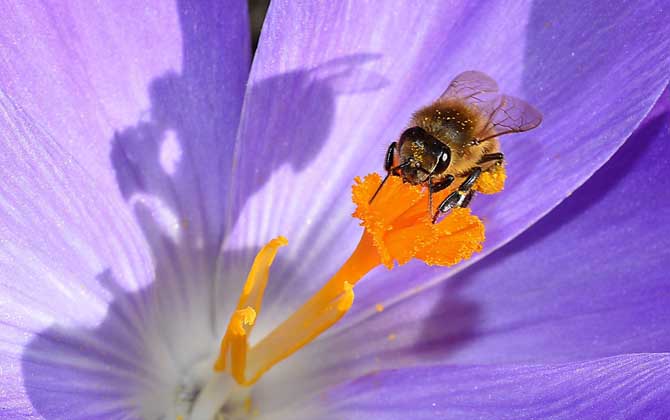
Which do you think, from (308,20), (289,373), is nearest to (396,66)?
(308,20)

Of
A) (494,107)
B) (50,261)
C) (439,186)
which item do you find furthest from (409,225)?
(50,261)

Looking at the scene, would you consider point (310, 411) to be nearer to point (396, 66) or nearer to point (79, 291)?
point (79, 291)

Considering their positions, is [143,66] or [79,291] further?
[143,66]

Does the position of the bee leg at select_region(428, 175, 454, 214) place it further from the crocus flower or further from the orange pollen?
the crocus flower

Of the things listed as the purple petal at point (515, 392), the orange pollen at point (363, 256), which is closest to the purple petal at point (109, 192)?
the orange pollen at point (363, 256)

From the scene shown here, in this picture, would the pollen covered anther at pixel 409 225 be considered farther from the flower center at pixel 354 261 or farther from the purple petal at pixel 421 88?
the purple petal at pixel 421 88

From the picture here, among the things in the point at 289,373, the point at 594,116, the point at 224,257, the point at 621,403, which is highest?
the point at 594,116
